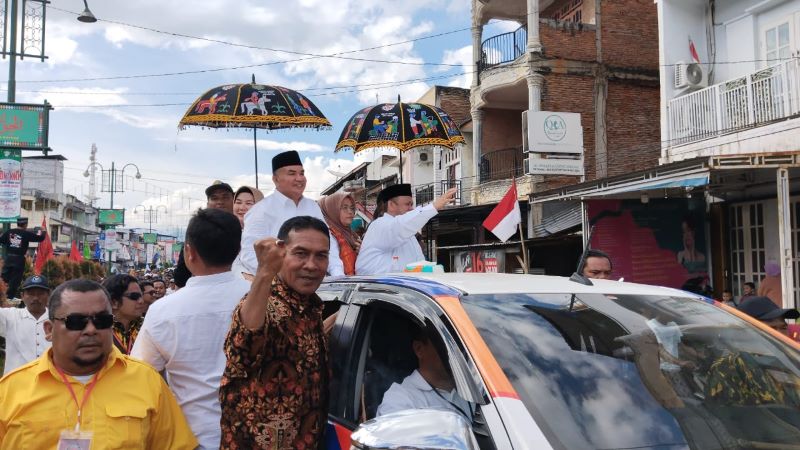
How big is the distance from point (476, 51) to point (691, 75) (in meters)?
9.53

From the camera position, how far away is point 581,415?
6.93 ft

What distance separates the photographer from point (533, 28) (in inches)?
764

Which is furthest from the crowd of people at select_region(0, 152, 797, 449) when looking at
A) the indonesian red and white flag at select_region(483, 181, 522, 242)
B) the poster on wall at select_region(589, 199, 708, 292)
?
the poster on wall at select_region(589, 199, 708, 292)

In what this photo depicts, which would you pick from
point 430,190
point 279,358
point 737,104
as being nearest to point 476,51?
point 430,190

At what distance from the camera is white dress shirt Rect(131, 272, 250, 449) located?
291 cm

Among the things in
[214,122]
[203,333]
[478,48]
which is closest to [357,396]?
[203,333]

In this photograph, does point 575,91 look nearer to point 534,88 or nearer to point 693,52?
point 534,88

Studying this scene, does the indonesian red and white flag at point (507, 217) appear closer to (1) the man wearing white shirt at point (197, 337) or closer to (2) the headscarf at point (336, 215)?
(2) the headscarf at point (336, 215)

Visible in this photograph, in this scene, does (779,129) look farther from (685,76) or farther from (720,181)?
(685,76)

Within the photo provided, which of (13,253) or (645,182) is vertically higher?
(645,182)

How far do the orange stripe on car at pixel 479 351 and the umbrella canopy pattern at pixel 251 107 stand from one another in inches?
222

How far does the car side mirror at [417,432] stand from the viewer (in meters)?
1.88

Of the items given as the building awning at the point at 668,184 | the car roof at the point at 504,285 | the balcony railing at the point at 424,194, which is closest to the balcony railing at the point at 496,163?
the balcony railing at the point at 424,194

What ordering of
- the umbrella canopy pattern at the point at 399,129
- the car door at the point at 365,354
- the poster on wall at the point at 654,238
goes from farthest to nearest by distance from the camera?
the poster on wall at the point at 654,238 < the umbrella canopy pattern at the point at 399,129 < the car door at the point at 365,354
